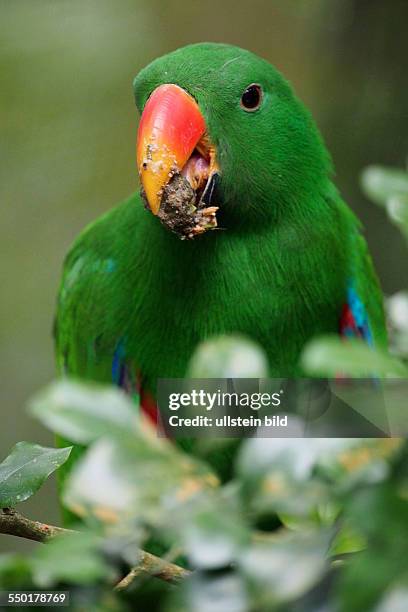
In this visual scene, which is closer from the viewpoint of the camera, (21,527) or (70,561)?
(70,561)

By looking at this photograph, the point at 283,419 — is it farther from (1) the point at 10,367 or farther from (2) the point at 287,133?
(1) the point at 10,367

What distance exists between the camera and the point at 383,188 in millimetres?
523

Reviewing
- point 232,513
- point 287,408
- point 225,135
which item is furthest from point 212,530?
point 225,135

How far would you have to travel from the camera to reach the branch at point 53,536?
0.78 meters

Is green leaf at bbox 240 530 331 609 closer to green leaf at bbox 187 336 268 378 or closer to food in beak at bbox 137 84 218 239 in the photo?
green leaf at bbox 187 336 268 378

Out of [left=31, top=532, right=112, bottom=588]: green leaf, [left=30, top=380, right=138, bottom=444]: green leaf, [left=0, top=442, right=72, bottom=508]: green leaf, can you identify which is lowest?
[left=0, top=442, right=72, bottom=508]: green leaf

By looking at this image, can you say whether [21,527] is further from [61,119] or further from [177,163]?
[61,119]

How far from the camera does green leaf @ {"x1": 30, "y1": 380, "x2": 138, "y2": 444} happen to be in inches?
18.1

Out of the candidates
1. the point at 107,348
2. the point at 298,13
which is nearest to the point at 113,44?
the point at 298,13

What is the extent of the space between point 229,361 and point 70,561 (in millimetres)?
133

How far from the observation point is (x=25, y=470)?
0.87 meters

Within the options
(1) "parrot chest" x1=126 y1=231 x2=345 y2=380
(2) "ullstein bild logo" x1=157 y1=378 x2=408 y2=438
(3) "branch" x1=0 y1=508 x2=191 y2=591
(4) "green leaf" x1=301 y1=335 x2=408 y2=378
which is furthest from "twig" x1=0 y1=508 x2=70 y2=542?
(1) "parrot chest" x1=126 y1=231 x2=345 y2=380

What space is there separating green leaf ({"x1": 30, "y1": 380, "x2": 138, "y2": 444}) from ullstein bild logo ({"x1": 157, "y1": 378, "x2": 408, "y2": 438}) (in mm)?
96

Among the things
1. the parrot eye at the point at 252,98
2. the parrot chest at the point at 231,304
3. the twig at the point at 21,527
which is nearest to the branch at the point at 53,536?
the twig at the point at 21,527
